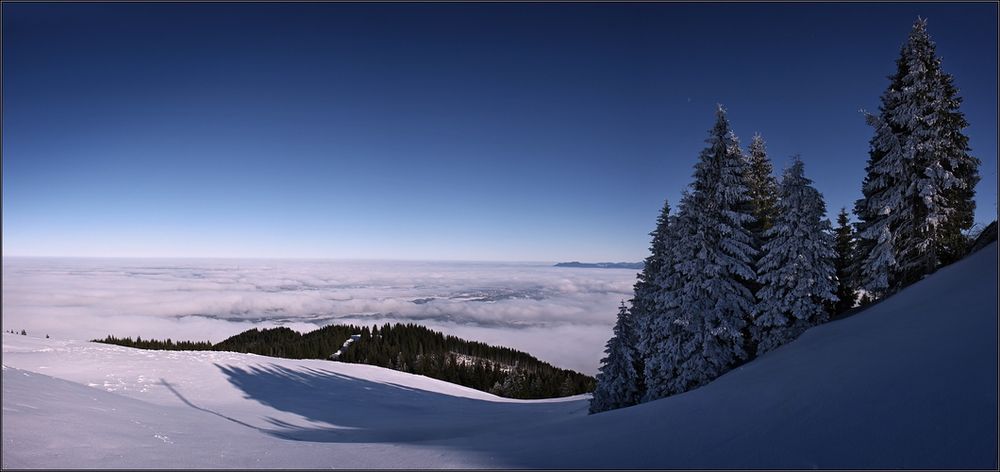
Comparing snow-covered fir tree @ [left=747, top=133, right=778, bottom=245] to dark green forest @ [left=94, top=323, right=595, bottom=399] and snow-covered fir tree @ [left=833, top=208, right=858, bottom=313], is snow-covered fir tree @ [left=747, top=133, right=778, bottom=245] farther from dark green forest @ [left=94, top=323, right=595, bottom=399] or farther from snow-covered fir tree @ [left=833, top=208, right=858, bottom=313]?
dark green forest @ [left=94, top=323, right=595, bottom=399]

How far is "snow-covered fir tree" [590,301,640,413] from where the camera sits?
24.2 m

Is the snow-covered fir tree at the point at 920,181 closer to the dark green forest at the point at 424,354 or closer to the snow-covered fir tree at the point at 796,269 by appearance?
the snow-covered fir tree at the point at 796,269

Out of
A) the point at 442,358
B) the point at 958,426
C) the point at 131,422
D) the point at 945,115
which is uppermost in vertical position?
the point at 945,115

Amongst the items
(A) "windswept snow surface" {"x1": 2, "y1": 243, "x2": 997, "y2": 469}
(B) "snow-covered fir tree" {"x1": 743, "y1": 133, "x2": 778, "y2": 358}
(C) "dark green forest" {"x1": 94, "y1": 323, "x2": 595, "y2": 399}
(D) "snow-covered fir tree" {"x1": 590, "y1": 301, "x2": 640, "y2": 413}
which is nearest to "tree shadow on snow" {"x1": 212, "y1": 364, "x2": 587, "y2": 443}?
(D) "snow-covered fir tree" {"x1": 590, "y1": 301, "x2": 640, "y2": 413}

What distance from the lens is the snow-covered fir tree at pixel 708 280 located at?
1898 centimetres

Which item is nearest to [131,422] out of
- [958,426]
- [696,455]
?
[696,455]

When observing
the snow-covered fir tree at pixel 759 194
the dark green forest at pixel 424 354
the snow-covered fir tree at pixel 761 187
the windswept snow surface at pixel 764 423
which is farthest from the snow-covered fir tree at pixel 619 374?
the dark green forest at pixel 424 354

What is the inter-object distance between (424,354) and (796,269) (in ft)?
309

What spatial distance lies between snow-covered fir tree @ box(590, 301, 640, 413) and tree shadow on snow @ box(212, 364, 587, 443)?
2170mm

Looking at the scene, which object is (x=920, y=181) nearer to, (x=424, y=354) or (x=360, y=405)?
(x=360, y=405)

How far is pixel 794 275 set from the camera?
59.3ft

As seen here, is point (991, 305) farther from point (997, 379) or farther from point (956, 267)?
point (956, 267)

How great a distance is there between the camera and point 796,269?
18.2m

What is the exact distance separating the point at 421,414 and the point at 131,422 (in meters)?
18.5
